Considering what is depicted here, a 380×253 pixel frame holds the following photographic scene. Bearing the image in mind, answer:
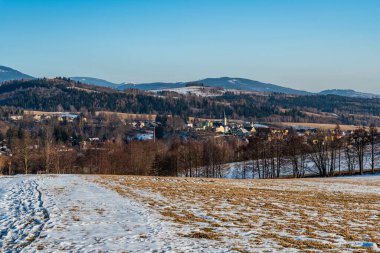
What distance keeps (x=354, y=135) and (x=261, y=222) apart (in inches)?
2740

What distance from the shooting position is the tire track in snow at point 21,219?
44.7ft

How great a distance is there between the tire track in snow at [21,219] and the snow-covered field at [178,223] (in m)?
0.03

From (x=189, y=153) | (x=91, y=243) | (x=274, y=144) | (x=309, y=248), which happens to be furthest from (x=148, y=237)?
(x=189, y=153)

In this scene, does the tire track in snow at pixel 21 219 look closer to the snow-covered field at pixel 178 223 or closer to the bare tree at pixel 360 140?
the snow-covered field at pixel 178 223

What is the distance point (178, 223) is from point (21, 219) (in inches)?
268

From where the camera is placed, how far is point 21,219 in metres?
17.0

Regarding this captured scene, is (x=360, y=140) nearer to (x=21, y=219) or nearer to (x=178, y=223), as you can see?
(x=178, y=223)

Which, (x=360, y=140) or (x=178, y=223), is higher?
(x=178, y=223)

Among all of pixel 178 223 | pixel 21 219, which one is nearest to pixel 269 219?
pixel 178 223

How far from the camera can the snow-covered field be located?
1340 centimetres

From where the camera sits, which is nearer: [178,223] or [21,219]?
[178,223]

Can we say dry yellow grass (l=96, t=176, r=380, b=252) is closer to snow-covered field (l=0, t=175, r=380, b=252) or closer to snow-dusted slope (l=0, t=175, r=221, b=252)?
snow-covered field (l=0, t=175, r=380, b=252)

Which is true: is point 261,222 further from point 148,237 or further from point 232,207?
point 148,237

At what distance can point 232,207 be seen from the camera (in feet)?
70.5
